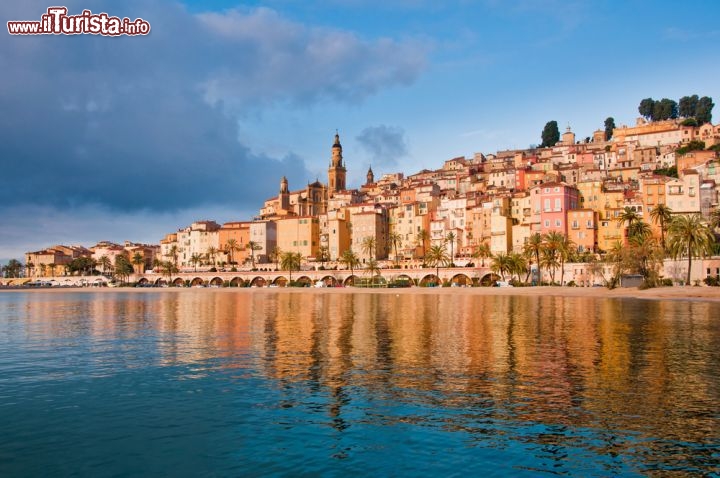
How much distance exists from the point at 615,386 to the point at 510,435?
8.20 meters

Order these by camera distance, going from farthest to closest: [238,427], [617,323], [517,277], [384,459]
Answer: [517,277] < [617,323] < [238,427] < [384,459]

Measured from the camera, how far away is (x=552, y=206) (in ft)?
414

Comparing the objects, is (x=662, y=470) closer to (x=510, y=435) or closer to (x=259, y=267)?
(x=510, y=435)

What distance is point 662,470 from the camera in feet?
47.0

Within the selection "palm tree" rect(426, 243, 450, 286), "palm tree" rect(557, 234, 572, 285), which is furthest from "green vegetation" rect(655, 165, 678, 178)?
"palm tree" rect(426, 243, 450, 286)

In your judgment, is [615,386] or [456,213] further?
[456,213]

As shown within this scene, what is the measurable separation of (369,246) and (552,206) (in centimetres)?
4675

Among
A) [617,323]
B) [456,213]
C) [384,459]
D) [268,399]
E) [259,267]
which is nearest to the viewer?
[384,459]

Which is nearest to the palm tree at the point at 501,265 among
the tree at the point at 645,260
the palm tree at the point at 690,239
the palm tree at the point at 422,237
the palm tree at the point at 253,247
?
the tree at the point at 645,260

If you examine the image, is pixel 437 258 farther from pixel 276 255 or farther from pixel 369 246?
pixel 276 255

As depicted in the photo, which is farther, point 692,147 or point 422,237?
point 692,147

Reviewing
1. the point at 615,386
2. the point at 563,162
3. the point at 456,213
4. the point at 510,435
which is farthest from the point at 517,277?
the point at 510,435

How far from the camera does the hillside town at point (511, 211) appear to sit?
12312 centimetres

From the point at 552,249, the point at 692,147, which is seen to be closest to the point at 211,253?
the point at 552,249
